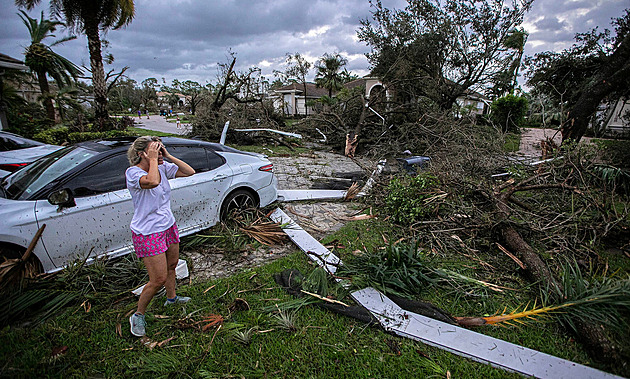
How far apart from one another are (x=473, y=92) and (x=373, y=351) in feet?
57.7

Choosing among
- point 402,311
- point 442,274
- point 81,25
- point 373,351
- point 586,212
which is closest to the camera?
point 373,351

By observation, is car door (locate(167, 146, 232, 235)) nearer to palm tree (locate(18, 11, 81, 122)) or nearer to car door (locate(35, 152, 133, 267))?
car door (locate(35, 152, 133, 267))

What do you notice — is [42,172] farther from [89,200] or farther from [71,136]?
[71,136]

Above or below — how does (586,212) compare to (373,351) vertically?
above

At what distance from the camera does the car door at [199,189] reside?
4.13 metres

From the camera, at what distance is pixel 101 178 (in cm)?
354

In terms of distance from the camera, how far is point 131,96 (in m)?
65.3

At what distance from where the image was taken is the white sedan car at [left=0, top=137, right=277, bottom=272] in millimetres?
3049

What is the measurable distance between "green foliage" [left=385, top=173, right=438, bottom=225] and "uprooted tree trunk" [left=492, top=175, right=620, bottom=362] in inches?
38.6

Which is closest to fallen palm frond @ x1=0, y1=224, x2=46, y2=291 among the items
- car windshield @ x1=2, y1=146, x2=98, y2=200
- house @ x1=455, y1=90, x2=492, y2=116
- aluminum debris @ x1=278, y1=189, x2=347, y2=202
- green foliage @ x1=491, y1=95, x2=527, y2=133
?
car windshield @ x1=2, y1=146, x2=98, y2=200

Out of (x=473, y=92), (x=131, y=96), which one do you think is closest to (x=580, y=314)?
(x=473, y=92)

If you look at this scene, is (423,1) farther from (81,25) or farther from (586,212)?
(81,25)

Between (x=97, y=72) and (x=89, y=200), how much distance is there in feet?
42.4

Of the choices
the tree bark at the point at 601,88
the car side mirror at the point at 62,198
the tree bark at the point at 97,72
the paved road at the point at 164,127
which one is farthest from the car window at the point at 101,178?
the paved road at the point at 164,127
